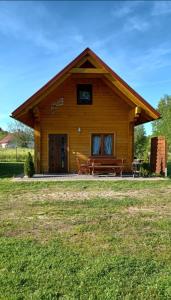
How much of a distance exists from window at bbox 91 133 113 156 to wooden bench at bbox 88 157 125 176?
610 mm

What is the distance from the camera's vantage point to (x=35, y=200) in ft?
31.2

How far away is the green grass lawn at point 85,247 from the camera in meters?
4.07

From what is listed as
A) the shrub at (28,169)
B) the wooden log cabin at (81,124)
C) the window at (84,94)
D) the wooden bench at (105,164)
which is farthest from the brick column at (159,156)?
the shrub at (28,169)

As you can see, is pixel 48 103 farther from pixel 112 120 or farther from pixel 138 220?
pixel 138 220

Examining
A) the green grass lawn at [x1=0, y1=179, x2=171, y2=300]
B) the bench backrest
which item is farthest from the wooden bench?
the green grass lawn at [x1=0, y1=179, x2=171, y2=300]

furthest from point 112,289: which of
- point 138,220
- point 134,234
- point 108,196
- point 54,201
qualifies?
point 108,196

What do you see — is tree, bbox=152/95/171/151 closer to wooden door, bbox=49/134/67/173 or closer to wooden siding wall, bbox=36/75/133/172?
wooden siding wall, bbox=36/75/133/172

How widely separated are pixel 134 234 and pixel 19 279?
242 centimetres

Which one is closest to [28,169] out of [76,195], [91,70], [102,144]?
[102,144]

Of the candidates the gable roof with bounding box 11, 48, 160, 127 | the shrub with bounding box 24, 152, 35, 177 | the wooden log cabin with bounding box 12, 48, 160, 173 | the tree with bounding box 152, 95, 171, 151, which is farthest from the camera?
the tree with bounding box 152, 95, 171, 151

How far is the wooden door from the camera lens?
56.4 ft

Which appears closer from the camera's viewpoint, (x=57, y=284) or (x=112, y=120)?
(x=57, y=284)

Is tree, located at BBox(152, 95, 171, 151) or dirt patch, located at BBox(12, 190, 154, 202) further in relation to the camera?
tree, located at BBox(152, 95, 171, 151)

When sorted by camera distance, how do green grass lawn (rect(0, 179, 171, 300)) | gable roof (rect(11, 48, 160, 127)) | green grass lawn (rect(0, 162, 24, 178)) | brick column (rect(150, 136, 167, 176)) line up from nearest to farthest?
1. green grass lawn (rect(0, 179, 171, 300))
2. gable roof (rect(11, 48, 160, 127))
3. brick column (rect(150, 136, 167, 176))
4. green grass lawn (rect(0, 162, 24, 178))
